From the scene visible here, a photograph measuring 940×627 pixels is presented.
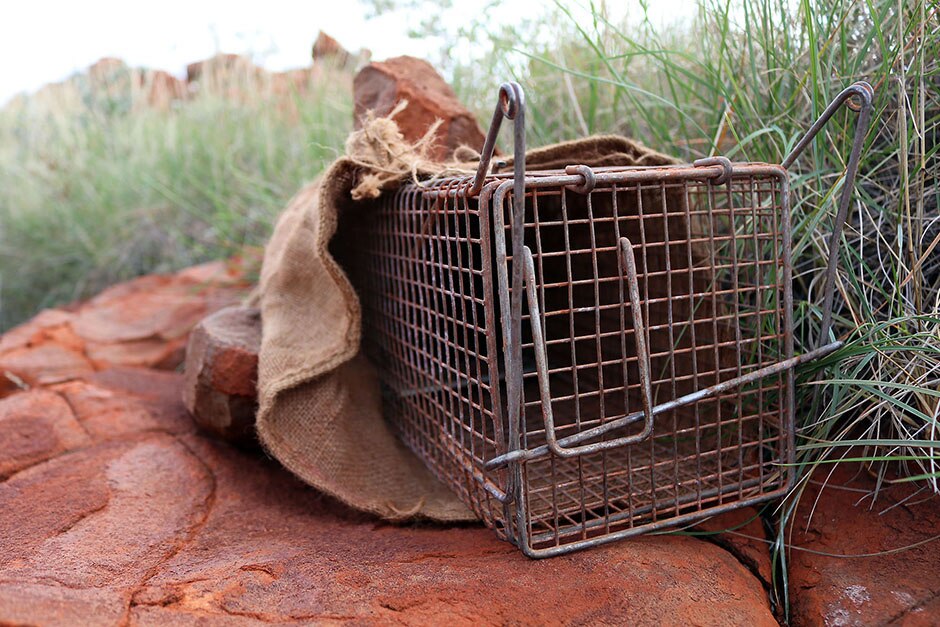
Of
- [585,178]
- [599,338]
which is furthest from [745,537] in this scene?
[585,178]

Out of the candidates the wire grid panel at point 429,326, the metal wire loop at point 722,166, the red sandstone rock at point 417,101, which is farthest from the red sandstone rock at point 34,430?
the metal wire loop at point 722,166

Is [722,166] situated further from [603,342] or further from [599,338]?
[603,342]

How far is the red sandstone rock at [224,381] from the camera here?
1739mm

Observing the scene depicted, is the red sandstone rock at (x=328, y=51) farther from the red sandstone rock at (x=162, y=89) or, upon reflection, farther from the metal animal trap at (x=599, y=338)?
the metal animal trap at (x=599, y=338)

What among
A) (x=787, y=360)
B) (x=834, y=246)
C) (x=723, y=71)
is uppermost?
(x=723, y=71)

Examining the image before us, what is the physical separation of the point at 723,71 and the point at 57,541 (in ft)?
5.70

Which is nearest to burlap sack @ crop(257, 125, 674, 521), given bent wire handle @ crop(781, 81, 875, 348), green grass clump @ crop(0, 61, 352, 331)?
bent wire handle @ crop(781, 81, 875, 348)

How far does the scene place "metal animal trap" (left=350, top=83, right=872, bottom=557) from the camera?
3.75 feet

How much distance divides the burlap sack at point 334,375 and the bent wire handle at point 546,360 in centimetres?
39

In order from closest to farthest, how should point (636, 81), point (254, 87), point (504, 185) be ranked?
point (504, 185), point (636, 81), point (254, 87)

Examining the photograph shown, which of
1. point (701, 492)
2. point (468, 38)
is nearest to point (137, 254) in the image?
point (468, 38)

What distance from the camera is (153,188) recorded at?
11.6 ft

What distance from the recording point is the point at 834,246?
1.32 metres

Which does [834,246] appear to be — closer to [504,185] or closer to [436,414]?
[504,185]
